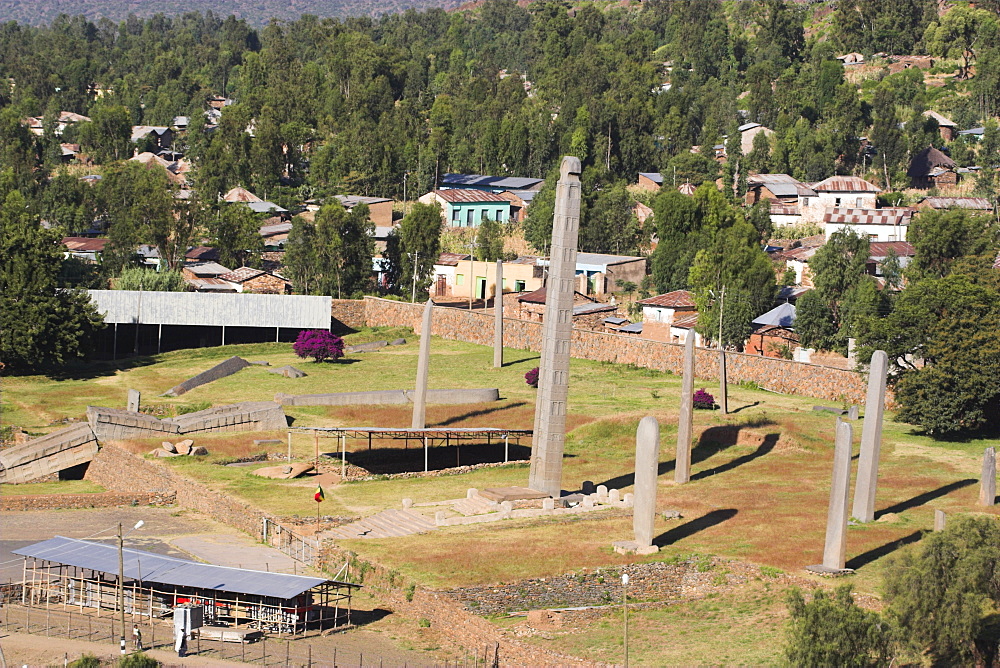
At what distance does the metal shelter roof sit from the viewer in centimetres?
3256

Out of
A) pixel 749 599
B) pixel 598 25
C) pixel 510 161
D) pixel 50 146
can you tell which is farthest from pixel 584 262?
pixel 598 25

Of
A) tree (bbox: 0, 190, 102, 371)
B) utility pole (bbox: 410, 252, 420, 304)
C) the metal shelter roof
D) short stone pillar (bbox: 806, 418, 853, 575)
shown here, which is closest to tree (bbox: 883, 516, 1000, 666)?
short stone pillar (bbox: 806, 418, 853, 575)

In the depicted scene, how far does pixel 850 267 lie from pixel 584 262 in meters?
23.2

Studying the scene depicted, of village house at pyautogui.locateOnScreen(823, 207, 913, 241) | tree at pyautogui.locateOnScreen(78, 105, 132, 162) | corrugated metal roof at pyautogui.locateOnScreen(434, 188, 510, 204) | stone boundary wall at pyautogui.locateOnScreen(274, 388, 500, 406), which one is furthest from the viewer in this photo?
tree at pyautogui.locateOnScreen(78, 105, 132, 162)

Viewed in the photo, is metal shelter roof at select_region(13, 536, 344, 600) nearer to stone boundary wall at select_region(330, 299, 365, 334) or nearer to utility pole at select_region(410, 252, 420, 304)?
stone boundary wall at select_region(330, 299, 365, 334)

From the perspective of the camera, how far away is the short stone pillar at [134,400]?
5837 centimetres

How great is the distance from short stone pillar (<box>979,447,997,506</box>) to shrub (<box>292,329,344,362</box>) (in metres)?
38.9

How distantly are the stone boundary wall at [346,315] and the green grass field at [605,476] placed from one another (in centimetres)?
837

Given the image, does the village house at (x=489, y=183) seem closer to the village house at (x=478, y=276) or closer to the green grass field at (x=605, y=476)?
the village house at (x=478, y=276)

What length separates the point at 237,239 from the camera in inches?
3878

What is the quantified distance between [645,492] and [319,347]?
37.1m

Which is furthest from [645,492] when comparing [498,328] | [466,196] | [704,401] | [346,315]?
[466,196]

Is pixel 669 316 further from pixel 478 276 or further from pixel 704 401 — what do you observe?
pixel 704 401

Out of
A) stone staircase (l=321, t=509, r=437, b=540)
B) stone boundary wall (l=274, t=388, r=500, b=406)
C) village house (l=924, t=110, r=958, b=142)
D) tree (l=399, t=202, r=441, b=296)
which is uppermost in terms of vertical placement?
village house (l=924, t=110, r=958, b=142)
